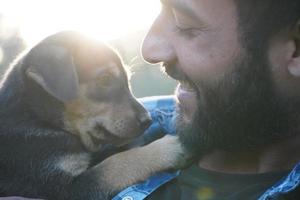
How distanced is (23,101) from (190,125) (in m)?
1.28

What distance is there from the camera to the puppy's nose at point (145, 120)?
319 centimetres

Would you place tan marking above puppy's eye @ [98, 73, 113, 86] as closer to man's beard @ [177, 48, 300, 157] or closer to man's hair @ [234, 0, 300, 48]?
man's beard @ [177, 48, 300, 157]

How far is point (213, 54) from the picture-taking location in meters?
2.35

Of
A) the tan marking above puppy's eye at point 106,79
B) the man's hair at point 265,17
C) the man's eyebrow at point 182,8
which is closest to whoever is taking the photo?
the man's hair at point 265,17

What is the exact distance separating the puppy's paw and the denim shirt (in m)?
0.06

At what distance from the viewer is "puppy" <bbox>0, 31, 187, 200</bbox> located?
3.03 meters

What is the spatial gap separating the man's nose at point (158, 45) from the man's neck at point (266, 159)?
55 centimetres

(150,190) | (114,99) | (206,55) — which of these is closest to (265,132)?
(206,55)

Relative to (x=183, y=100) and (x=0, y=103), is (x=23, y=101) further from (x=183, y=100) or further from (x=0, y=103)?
(x=183, y=100)

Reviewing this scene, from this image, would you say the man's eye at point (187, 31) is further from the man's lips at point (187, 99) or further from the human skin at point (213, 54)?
the man's lips at point (187, 99)

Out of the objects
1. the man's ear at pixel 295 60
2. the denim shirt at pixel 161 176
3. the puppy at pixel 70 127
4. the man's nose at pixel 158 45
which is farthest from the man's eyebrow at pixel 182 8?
the puppy at pixel 70 127

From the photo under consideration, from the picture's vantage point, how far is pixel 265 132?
7.57 feet

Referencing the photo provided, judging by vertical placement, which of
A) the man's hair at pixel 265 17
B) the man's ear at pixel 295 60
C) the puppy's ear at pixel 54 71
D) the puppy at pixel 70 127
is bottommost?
the puppy at pixel 70 127

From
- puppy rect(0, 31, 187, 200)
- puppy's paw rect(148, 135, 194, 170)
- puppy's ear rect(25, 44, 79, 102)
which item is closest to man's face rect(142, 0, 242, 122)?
puppy's paw rect(148, 135, 194, 170)
